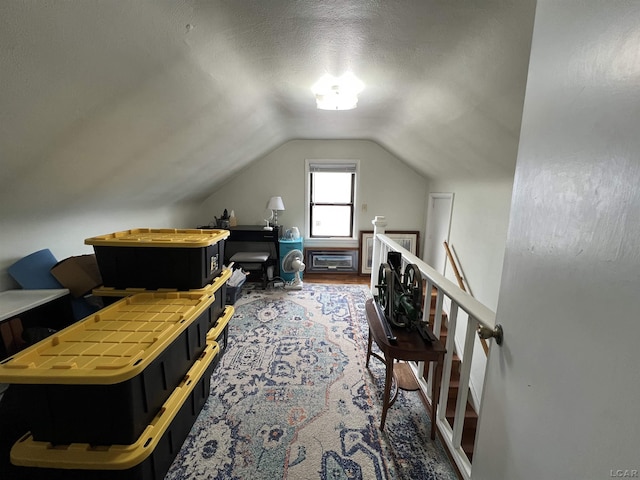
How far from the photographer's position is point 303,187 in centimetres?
435

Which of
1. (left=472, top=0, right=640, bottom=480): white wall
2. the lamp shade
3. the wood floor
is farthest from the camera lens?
the wood floor

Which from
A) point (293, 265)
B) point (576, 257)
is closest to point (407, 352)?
point (576, 257)

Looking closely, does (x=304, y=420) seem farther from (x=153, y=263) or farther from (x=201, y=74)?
(x=201, y=74)

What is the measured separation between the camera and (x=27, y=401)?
0.93 m

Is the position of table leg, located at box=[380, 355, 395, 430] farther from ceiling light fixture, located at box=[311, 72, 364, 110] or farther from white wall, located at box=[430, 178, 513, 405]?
ceiling light fixture, located at box=[311, 72, 364, 110]

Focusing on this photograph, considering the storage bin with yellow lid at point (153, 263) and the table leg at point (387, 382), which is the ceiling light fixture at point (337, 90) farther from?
the table leg at point (387, 382)

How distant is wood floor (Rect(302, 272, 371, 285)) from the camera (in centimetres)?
411

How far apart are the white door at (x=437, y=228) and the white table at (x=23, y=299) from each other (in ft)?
13.0

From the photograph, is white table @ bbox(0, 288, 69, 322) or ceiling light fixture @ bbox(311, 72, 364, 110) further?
ceiling light fixture @ bbox(311, 72, 364, 110)

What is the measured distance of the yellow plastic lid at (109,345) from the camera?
89 cm

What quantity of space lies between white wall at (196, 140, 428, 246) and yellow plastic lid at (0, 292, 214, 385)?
300 cm

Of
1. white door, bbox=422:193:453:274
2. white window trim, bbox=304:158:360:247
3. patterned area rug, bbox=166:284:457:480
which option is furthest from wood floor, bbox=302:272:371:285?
patterned area rug, bbox=166:284:457:480

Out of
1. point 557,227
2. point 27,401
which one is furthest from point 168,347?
point 557,227

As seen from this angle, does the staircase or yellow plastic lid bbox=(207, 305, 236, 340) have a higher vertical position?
yellow plastic lid bbox=(207, 305, 236, 340)
